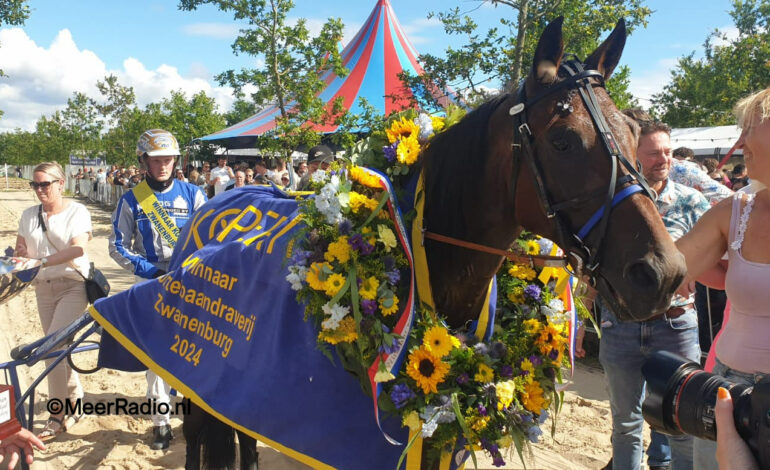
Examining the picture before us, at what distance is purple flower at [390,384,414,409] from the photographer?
196cm

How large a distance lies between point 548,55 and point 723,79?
79.2 ft

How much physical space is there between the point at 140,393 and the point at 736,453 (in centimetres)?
480

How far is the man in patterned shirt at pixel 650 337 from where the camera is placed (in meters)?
2.86

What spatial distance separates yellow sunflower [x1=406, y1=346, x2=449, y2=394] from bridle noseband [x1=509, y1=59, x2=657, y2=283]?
24.5 inches

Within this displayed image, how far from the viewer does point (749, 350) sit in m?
1.89

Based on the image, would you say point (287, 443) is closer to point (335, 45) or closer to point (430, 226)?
point (430, 226)

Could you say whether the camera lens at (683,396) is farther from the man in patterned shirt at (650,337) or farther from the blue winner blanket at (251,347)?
the man in patterned shirt at (650,337)

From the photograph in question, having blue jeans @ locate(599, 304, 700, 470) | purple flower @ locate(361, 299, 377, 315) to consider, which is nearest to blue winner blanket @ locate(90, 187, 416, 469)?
purple flower @ locate(361, 299, 377, 315)

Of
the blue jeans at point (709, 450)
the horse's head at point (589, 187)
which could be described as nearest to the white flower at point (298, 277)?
the horse's head at point (589, 187)

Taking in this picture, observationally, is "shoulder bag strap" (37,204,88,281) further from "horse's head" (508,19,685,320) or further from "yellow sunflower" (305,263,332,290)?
"horse's head" (508,19,685,320)

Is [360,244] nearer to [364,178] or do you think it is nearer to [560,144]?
[364,178]

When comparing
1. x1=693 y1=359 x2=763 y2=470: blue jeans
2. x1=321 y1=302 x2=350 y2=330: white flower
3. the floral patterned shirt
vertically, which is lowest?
x1=693 y1=359 x2=763 y2=470: blue jeans

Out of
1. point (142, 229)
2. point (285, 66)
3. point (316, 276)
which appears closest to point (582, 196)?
point (316, 276)

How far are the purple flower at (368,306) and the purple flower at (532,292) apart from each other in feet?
2.47
